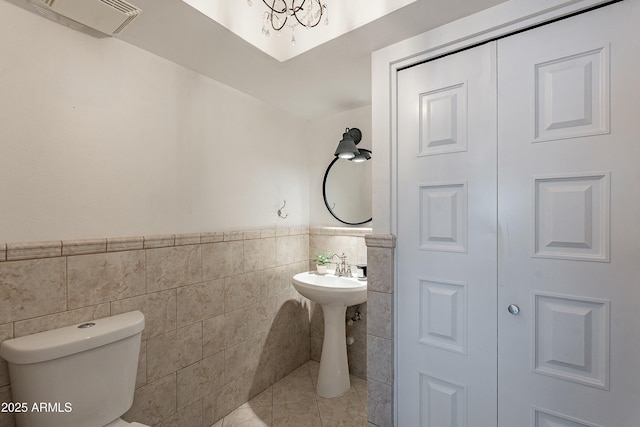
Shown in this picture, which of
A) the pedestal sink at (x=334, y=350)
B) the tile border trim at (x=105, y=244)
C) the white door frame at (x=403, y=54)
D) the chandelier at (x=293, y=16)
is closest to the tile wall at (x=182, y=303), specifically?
the tile border trim at (x=105, y=244)

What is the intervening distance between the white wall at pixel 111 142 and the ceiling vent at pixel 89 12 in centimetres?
4

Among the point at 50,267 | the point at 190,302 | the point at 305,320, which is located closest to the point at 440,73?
the point at 190,302

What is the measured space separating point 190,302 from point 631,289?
204 centimetres

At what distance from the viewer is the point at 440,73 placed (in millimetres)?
1393

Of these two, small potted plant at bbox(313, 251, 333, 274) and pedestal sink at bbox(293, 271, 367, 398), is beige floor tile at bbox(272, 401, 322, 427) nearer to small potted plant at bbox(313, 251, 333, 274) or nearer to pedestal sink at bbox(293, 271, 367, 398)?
pedestal sink at bbox(293, 271, 367, 398)

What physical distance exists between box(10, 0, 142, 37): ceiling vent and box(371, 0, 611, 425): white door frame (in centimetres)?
118

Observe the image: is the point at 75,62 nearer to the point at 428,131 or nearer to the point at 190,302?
the point at 190,302

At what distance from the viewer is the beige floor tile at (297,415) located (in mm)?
1907

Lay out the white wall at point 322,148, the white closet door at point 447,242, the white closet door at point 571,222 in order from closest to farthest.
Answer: the white closet door at point 571,222 → the white closet door at point 447,242 → the white wall at point 322,148

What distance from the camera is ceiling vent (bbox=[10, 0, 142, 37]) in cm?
115

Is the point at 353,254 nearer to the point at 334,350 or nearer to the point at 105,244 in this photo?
the point at 334,350

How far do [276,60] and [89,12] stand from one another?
2.81ft

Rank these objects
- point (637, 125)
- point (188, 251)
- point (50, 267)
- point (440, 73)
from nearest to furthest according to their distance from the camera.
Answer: point (637, 125), point (50, 267), point (440, 73), point (188, 251)

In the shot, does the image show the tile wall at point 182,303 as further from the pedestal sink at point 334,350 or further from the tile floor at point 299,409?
the pedestal sink at point 334,350
